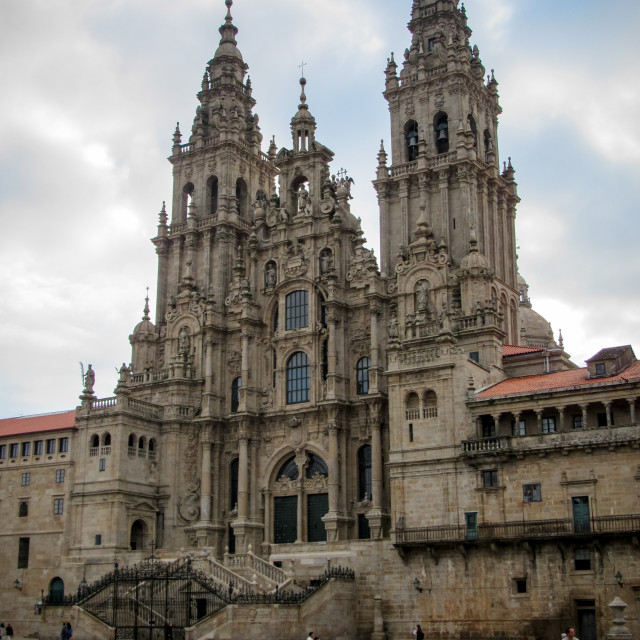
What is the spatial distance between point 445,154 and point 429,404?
62.6ft

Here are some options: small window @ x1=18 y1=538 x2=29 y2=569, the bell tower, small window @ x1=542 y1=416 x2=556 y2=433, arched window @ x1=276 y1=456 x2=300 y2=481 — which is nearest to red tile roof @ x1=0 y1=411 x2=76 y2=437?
small window @ x1=18 y1=538 x2=29 y2=569

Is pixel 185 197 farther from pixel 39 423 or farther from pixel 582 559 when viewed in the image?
pixel 582 559

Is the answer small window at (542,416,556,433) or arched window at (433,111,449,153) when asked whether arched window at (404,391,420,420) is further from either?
arched window at (433,111,449,153)

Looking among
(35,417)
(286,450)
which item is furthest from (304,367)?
(35,417)

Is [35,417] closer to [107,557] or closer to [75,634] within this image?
[107,557]

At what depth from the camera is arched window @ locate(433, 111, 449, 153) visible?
63366mm

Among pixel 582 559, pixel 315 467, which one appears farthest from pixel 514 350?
pixel 582 559

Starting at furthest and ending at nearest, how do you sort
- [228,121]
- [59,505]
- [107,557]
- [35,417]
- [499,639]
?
[228,121] < [35,417] < [59,505] < [107,557] < [499,639]

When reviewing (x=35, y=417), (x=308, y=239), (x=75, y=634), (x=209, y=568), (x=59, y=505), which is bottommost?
(x=75, y=634)

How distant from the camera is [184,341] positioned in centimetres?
6869

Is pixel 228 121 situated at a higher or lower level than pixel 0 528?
higher

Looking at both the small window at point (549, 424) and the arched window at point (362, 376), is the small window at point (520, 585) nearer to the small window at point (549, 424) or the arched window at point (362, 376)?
the small window at point (549, 424)

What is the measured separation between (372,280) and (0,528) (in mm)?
30067

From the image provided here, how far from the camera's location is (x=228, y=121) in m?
73.9
